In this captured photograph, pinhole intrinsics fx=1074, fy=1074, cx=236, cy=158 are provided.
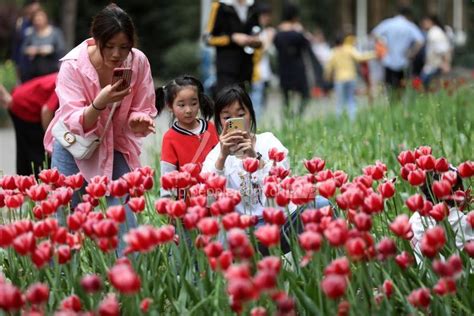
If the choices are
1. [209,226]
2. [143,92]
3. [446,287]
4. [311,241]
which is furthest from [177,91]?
[446,287]

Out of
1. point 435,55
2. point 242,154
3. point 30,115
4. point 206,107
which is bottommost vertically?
point 435,55

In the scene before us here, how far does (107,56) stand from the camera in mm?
5082

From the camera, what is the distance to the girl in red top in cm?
561

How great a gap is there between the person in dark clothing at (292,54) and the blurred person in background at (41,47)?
348 centimetres

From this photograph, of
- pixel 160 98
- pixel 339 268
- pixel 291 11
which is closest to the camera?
pixel 339 268

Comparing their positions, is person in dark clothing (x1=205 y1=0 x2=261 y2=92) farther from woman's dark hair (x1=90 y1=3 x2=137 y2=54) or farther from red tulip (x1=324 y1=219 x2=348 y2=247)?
red tulip (x1=324 y1=219 x2=348 y2=247)

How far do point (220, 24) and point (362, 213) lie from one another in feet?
24.8

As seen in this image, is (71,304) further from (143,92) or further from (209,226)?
(143,92)

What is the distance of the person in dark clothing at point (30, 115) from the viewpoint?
25.3ft

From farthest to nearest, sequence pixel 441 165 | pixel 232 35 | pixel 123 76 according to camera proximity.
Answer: pixel 232 35, pixel 123 76, pixel 441 165

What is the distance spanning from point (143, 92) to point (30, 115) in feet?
8.63

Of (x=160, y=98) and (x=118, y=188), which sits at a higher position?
(x=160, y=98)

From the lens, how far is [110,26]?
4.96 m

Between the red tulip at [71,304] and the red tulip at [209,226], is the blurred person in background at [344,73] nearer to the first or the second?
the red tulip at [209,226]
